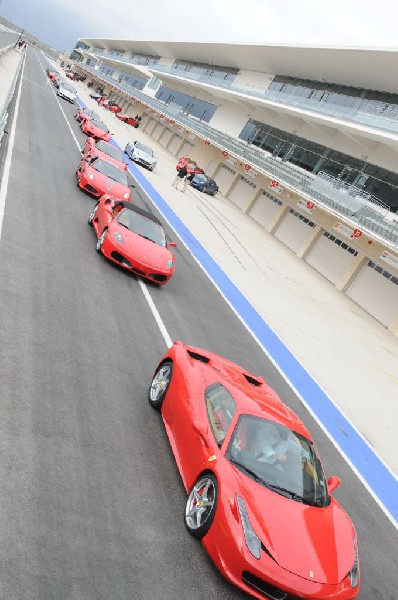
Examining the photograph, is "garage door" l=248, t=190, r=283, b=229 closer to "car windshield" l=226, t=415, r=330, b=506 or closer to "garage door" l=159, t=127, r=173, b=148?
"garage door" l=159, t=127, r=173, b=148

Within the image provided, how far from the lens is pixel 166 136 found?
5488 centimetres

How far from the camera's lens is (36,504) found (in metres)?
4.20

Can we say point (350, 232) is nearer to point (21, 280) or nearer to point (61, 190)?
point (61, 190)

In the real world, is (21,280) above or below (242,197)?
below

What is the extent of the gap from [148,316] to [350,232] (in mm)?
15762

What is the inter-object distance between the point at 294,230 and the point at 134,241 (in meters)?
19.1

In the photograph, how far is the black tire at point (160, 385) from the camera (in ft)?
21.0

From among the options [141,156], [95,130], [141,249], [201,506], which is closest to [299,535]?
[201,506]

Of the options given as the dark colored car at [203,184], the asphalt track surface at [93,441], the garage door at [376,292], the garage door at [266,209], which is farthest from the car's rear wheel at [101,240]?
the dark colored car at [203,184]

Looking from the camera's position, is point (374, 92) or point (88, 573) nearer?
point (88, 573)

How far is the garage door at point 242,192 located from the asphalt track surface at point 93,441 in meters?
24.1

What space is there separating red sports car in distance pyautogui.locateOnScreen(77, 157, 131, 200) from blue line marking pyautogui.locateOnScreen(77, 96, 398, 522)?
3.47m

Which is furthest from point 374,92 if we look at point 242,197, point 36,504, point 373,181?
point 36,504

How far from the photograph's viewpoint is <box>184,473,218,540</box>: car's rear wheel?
14.9 feet
